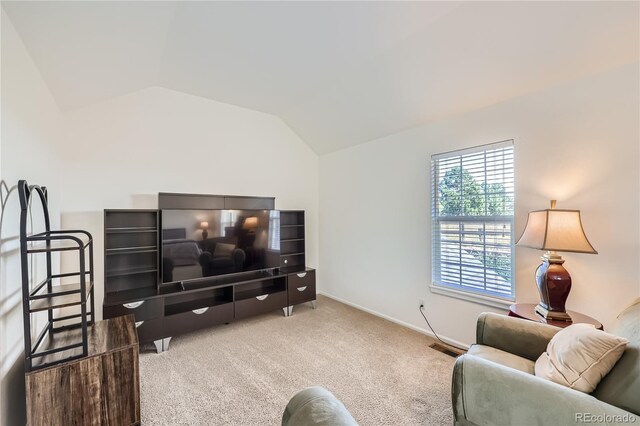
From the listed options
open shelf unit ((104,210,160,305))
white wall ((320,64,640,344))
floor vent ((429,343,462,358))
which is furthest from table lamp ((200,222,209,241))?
floor vent ((429,343,462,358))

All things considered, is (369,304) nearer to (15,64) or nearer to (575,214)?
(575,214)

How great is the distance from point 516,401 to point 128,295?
3298 mm

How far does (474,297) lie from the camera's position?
8.93 feet

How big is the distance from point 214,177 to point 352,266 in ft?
7.76

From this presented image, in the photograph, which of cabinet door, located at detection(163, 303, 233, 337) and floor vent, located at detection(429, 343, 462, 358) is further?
cabinet door, located at detection(163, 303, 233, 337)

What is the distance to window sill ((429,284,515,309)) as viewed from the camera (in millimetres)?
2510

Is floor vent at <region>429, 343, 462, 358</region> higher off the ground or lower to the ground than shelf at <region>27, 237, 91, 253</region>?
lower

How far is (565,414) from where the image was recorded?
1090mm

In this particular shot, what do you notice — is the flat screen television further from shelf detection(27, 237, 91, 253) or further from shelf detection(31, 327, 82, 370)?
shelf detection(31, 327, 82, 370)

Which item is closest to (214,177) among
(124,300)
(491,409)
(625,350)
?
(124,300)

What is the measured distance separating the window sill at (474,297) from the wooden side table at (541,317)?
0.32m

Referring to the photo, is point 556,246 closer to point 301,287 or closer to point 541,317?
point 541,317

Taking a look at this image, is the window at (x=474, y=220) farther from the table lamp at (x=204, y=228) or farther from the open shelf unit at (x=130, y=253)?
the open shelf unit at (x=130, y=253)

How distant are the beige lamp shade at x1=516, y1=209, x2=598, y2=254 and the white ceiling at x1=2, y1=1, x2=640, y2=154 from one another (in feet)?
3.69
